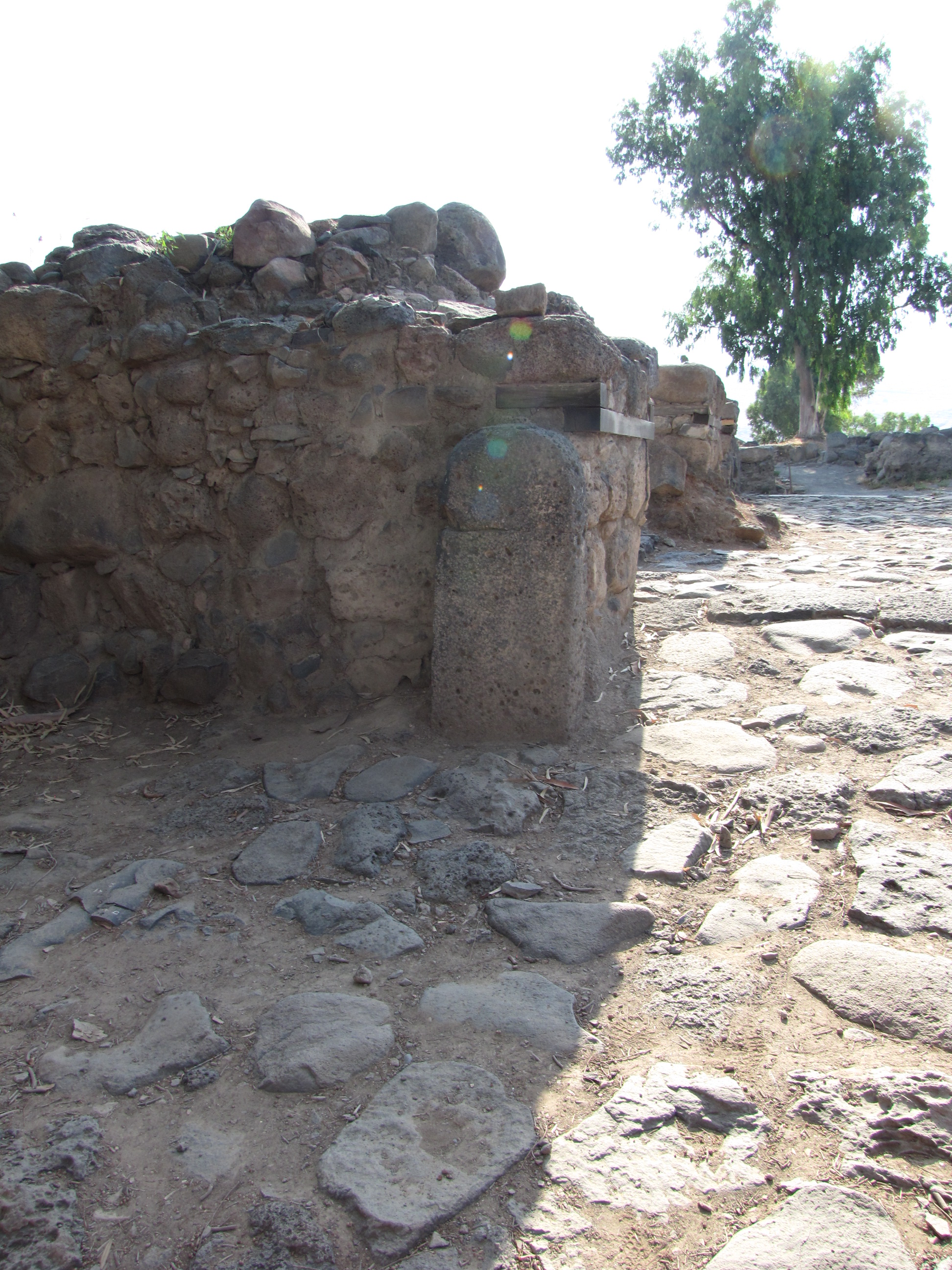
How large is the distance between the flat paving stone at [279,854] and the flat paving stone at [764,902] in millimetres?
1043

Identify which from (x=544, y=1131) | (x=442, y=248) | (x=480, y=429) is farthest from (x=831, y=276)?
(x=544, y=1131)

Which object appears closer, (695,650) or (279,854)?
(279,854)

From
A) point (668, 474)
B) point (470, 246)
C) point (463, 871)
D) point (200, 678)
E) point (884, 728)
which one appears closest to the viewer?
point (463, 871)

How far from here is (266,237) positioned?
368 cm

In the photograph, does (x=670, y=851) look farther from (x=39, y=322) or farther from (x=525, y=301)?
(x=39, y=322)

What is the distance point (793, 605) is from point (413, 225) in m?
2.50

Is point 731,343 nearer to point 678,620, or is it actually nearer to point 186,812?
point 678,620

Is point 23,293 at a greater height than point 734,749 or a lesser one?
greater

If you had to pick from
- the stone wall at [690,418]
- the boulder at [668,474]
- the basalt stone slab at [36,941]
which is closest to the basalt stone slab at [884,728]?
the basalt stone slab at [36,941]

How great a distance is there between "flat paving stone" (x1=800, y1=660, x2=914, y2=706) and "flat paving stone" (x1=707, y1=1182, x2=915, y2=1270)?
2.03 metres

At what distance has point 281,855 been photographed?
2385 millimetres

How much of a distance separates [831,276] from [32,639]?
20.2m

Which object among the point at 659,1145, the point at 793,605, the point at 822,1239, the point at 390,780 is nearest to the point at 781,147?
the point at 793,605

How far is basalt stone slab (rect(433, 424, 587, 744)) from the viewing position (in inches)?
110
